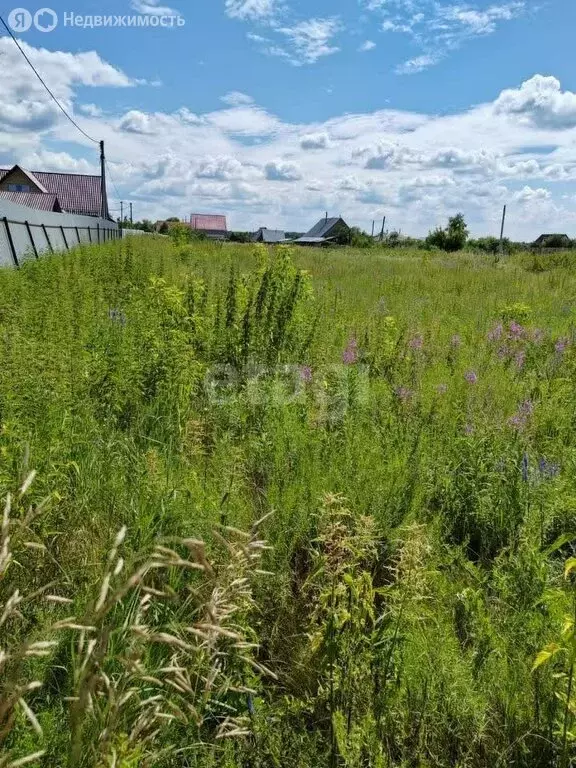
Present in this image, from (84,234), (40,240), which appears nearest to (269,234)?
(84,234)

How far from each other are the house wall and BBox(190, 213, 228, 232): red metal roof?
1563 inches

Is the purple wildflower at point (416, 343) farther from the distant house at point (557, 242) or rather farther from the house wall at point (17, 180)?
the distant house at point (557, 242)

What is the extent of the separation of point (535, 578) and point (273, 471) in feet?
4.85

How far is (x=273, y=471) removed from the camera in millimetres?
3338

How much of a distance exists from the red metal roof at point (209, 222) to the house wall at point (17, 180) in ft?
130

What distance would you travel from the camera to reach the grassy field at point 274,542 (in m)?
1.44

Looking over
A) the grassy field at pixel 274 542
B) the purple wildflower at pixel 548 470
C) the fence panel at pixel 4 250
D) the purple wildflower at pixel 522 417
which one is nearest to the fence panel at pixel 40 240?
the fence panel at pixel 4 250

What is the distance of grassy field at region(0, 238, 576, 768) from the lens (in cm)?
144

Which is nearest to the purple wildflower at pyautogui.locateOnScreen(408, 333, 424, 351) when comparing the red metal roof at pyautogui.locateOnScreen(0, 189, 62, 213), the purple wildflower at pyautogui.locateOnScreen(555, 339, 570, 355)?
the purple wildflower at pyautogui.locateOnScreen(555, 339, 570, 355)

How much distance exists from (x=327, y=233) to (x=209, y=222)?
76.6 feet

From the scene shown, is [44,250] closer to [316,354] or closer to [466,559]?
[316,354]

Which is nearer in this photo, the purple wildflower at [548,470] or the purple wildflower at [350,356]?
the purple wildflower at [548,470]

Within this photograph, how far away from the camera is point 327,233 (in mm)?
80312

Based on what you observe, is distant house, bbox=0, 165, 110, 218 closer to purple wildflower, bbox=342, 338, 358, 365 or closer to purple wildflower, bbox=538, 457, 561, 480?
purple wildflower, bbox=342, 338, 358, 365
